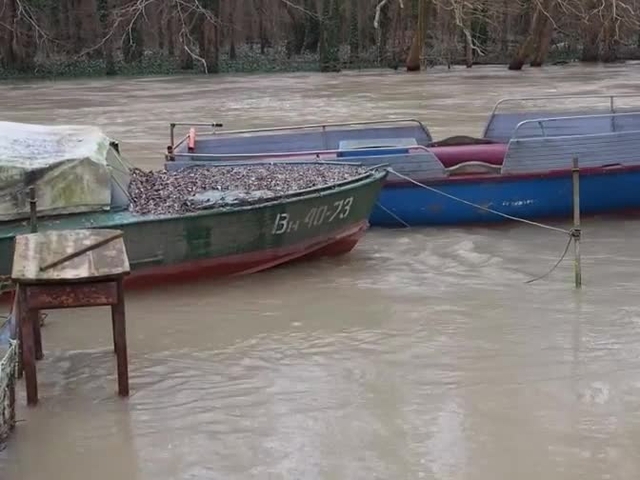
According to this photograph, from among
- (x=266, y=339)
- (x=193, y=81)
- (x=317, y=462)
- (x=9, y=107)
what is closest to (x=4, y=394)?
(x=317, y=462)

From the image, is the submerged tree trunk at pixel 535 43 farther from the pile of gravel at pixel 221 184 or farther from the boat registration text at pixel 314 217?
the boat registration text at pixel 314 217

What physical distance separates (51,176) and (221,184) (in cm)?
175

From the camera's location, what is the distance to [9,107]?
1097 inches

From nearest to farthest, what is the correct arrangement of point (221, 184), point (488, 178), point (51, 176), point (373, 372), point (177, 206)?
1. point (373, 372)
2. point (51, 176)
3. point (177, 206)
4. point (221, 184)
5. point (488, 178)

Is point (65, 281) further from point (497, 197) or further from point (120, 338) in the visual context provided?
point (497, 197)

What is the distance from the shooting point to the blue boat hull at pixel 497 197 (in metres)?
11.2

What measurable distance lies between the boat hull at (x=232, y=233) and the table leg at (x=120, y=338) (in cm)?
228

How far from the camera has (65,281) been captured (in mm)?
5742

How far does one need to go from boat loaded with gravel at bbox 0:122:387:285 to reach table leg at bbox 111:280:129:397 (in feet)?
7.51

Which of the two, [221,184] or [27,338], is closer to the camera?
[27,338]

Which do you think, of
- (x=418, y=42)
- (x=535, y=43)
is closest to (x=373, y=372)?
(x=418, y=42)

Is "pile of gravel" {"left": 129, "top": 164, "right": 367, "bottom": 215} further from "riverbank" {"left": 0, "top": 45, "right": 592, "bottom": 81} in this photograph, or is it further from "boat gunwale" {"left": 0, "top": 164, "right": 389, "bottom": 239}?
"riverbank" {"left": 0, "top": 45, "right": 592, "bottom": 81}

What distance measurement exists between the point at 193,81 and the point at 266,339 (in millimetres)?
30692

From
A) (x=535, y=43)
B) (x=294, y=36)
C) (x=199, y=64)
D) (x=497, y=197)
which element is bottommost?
(x=497, y=197)
